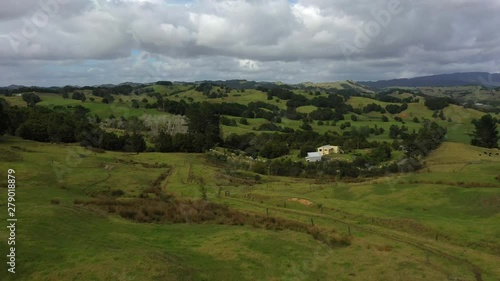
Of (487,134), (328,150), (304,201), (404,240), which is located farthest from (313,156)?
(404,240)

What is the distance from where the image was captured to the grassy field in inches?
1050

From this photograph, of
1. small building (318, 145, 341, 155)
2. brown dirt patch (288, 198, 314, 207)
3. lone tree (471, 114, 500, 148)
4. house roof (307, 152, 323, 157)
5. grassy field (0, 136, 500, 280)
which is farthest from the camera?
small building (318, 145, 341, 155)

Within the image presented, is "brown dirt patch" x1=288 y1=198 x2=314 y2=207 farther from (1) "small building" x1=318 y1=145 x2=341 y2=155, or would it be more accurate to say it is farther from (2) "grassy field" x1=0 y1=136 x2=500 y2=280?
(1) "small building" x1=318 y1=145 x2=341 y2=155

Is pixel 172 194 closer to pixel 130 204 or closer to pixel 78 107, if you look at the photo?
pixel 130 204

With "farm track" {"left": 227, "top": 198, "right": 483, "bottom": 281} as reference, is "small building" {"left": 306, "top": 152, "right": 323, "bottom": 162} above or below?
below

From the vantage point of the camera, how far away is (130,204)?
4797 cm

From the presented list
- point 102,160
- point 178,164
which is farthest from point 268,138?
point 102,160

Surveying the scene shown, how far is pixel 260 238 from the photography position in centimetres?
3553

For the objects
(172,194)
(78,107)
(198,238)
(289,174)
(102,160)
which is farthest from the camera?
(78,107)

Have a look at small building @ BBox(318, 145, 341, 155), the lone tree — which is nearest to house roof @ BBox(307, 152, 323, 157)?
small building @ BBox(318, 145, 341, 155)

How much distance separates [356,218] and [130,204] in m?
26.8

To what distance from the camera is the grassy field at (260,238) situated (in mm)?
26672

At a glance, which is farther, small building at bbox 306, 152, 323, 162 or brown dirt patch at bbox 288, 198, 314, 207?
small building at bbox 306, 152, 323, 162

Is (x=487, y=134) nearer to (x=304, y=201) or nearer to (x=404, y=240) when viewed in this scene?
(x=304, y=201)
